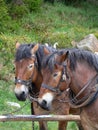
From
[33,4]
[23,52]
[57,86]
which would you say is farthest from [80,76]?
[33,4]

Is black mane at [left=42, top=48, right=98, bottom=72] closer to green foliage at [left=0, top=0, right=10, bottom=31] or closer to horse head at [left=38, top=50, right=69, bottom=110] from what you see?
horse head at [left=38, top=50, right=69, bottom=110]

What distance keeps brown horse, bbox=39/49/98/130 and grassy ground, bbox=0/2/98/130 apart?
301cm

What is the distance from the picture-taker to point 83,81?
4590mm

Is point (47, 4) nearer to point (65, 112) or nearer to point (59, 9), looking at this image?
point (59, 9)

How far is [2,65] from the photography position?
36.6 ft

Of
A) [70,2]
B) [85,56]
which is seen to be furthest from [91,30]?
[85,56]

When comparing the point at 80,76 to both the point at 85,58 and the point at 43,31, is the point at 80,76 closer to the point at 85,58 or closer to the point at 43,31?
the point at 85,58

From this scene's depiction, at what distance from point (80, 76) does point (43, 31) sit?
10041 millimetres

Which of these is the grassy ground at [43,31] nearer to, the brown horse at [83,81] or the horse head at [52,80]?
the brown horse at [83,81]

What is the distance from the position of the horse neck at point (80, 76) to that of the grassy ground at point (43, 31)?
3059mm

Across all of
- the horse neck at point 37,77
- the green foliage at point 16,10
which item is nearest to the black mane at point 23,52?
the horse neck at point 37,77

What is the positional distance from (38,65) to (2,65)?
5502mm

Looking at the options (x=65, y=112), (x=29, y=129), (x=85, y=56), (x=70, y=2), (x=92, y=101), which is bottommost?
(x=70, y=2)

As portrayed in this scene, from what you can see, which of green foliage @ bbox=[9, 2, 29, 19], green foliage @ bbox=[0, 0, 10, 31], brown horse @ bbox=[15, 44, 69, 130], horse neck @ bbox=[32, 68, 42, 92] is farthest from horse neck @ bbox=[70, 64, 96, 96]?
green foliage @ bbox=[9, 2, 29, 19]
